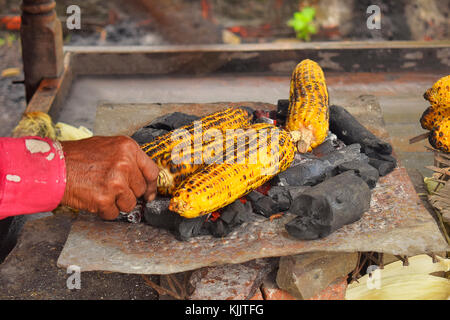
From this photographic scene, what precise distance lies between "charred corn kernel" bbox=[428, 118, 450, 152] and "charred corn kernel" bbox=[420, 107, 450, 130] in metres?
0.08

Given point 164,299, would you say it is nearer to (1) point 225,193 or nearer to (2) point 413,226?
(1) point 225,193

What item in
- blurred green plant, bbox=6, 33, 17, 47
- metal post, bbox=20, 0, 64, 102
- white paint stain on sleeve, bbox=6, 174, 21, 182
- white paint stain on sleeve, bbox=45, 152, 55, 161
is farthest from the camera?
blurred green plant, bbox=6, 33, 17, 47

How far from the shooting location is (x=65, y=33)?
6809mm

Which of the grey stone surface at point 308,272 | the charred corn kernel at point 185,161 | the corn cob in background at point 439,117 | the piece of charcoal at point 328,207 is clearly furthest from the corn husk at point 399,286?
the charred corn kernel at point 185,161

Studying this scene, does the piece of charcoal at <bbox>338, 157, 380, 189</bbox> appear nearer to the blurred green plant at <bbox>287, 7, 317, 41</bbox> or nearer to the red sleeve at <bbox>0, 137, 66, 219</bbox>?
the red sleeve at <bbox>0, 137, 66, 219</bbox>

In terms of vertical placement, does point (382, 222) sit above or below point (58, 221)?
above

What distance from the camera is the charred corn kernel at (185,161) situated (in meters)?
2.78

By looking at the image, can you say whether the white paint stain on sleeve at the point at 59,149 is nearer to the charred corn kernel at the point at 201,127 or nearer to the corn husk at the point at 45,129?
the charred corn kernel at the point at 201,127

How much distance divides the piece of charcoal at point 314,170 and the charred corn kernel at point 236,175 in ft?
0.14

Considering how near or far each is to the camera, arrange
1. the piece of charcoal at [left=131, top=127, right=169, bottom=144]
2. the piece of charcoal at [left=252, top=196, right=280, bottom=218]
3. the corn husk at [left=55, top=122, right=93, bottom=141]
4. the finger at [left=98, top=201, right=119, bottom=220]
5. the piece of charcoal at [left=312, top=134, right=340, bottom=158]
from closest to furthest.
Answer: the finger at [left=98, top=201, right=119, bottom=220] < the piece of charcoal at [left=252, top=196, right=280, bottom=218] < the piece of charcoal at [left=312, top=134, right=340, bottom=158] < the piece of charcoal at [left=131, top=127, right=169, bottom=144] < the corn husk at [left=55, top=122, right=93, bottom=141]

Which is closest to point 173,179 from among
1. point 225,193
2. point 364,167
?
point 225,193

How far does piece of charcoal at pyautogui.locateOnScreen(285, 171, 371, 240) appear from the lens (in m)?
2.52

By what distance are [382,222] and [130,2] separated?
195cm

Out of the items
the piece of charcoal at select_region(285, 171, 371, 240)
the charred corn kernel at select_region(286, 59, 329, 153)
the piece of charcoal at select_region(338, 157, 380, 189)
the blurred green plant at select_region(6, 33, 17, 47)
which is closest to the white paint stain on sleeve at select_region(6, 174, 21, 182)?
the piece of charcoal at select_region(285, 171, 371, 240)
